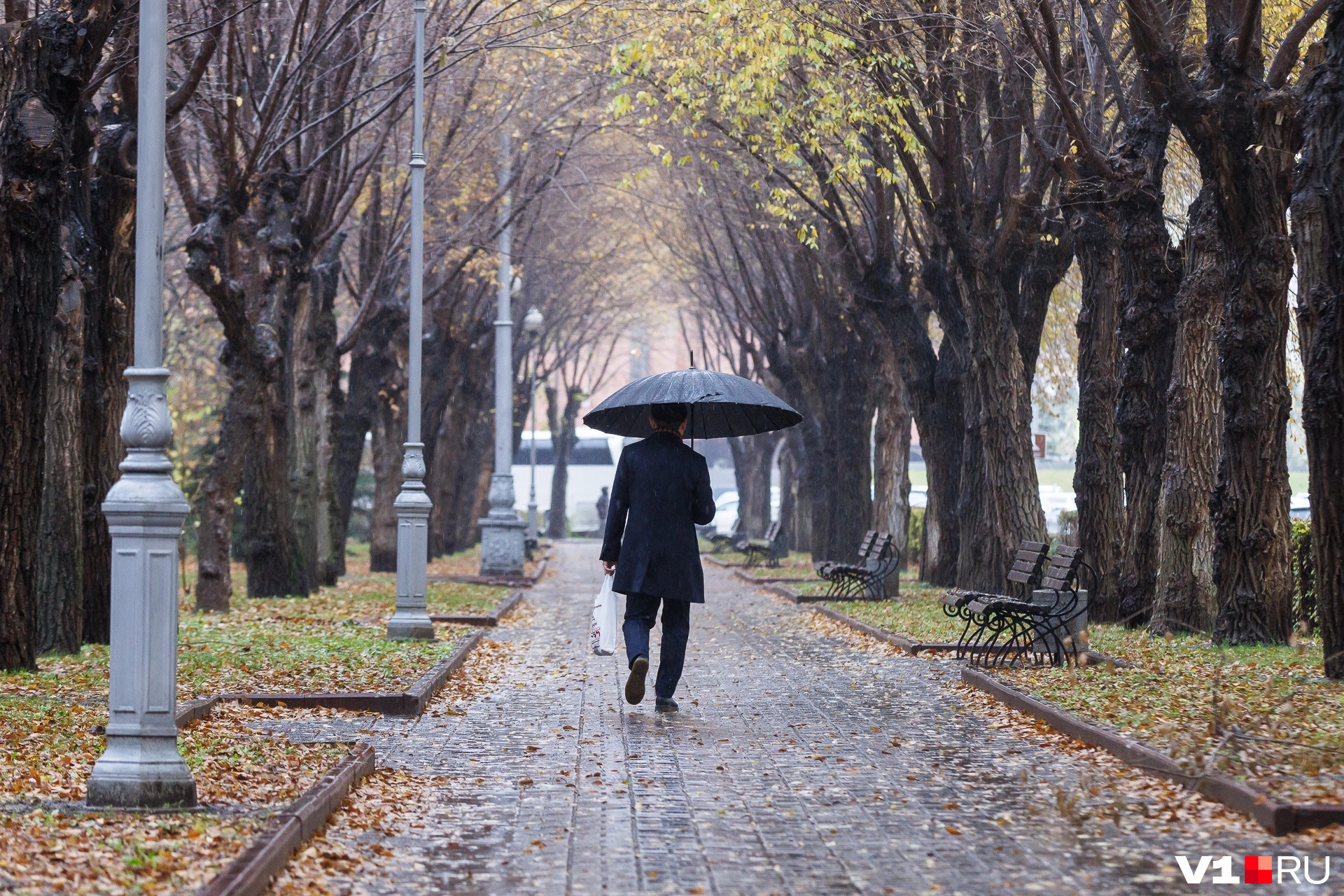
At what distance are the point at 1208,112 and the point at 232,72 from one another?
31.7 ft

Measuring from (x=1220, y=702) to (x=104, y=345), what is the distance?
10.1m

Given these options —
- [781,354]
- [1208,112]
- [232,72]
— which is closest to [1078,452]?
[1208,112]

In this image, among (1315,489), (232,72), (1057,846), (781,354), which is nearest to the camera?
(1057,846)

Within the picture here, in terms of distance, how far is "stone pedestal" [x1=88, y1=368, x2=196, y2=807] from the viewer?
676cm

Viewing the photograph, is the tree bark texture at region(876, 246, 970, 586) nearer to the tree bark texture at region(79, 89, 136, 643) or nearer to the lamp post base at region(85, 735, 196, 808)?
the tree bark texture at region(79, 89, 136, 643)

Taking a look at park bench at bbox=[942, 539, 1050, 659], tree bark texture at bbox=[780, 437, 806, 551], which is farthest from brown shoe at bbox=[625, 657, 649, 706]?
tree bark texture at bbox=[780, 437, 806, 551]

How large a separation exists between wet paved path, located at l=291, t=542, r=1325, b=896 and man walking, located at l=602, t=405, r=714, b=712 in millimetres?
538

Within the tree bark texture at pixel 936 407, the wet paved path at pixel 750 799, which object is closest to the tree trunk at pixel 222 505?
the wet paved path at pixel 750 799

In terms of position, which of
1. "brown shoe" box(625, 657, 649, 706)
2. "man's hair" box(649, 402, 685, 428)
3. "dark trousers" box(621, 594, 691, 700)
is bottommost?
"brown shoe" box(625, 657, 649, 706)

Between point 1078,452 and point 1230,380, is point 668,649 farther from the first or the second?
point 1078,452

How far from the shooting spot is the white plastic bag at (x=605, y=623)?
10.9 meters

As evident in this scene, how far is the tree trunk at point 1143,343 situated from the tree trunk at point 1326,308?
4.74 meters

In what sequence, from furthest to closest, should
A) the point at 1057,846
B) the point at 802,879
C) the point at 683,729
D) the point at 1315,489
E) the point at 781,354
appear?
the point at 781,354 < the point at 1315,489 < the point at 683,729 < the point at 1057,846 < the point at 802,879

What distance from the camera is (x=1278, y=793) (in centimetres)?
690
